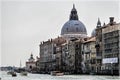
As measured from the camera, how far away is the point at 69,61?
9812cm

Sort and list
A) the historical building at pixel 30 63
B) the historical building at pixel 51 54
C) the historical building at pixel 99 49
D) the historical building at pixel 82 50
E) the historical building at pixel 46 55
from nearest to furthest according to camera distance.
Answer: the historical building at pixel 82 50 < the historical building at pixel 99 49 < the historical building at pixel 51 54 < the historical building at pixel 46 55 < the historical building at pixel 30 63

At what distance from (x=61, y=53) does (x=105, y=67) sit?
35.8 metres

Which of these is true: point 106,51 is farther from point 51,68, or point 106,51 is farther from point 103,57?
point 51,68

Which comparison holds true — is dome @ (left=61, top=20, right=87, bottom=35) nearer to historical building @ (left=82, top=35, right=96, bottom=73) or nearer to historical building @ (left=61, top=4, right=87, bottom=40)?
historical building @ (left=61, top=4, right=87, bottom=40)

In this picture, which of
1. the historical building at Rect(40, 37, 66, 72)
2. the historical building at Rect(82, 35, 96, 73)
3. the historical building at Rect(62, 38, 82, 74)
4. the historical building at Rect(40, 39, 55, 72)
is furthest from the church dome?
the historical building at Rect(82, 35, 96, 73)

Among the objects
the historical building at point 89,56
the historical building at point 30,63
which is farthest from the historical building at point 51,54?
the historical building at point 30,63

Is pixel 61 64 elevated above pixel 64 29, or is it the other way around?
pixel 64 29

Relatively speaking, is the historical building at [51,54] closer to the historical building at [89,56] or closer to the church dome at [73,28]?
the church dome at [73,28]

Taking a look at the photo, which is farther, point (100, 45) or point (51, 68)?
point (51, 68)

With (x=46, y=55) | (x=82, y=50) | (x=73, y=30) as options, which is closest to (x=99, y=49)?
(x=82, y=50)

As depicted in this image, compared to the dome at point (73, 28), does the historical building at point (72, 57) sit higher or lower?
lower

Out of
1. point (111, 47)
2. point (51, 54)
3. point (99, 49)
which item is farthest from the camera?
point (51, 54)

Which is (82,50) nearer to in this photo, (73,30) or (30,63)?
(73,30)

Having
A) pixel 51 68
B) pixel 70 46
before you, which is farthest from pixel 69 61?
pixel 51 68
